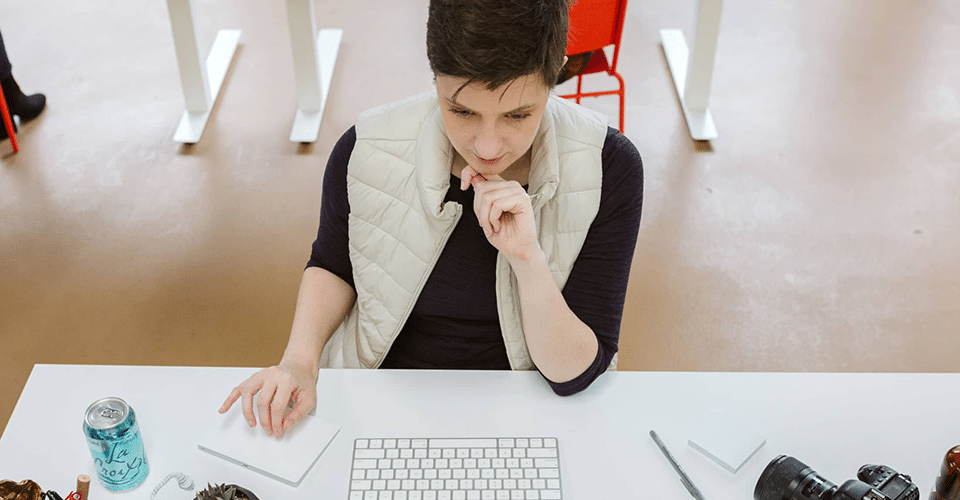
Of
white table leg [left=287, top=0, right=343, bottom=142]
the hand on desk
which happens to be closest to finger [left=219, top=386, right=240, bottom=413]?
the hand on desk

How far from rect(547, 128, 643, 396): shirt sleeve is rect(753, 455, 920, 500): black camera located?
332 millimetres

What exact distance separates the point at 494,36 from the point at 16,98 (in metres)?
3.03

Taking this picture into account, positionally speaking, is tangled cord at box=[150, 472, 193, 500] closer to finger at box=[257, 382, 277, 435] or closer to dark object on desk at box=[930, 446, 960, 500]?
finger at box=[257, 382, 277, 435]

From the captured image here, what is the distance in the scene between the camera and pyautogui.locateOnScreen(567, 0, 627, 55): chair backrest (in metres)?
2.66

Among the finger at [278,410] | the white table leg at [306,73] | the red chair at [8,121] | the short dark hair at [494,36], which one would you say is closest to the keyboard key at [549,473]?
the finger at [278,410]

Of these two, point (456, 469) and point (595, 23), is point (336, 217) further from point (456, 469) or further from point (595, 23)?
point (595, 23)

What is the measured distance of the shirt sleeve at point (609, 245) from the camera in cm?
143

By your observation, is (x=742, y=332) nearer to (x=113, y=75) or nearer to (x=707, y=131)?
(x=707, y=131)

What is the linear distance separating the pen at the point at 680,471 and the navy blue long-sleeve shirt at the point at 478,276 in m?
0.14

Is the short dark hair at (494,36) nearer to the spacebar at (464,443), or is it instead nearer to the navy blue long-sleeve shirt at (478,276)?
the navy blue long-sleeve shirt at (478,276)

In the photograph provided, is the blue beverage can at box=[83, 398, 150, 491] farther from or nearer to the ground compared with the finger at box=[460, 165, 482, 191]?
nearer to the ground

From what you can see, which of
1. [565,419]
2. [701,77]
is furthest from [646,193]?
[565,419]

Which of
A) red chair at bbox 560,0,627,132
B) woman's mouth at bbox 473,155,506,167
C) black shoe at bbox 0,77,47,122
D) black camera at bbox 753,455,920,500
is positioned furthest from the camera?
black shoe at bbox 0,77,47,122

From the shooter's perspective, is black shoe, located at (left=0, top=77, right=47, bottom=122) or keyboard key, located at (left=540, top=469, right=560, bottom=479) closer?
keyboard key, located at (left=540, top=469, right=560, bottom=479)
